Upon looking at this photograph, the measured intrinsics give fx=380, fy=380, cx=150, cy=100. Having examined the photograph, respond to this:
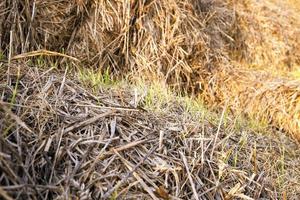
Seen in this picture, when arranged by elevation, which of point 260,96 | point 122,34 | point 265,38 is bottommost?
point 260,96

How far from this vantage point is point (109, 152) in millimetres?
1035

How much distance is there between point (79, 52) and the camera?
2.09m

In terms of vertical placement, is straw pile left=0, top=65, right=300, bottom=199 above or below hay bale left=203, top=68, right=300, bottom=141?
above

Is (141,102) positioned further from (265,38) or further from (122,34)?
(265,38)

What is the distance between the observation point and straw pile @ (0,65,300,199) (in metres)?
0.91

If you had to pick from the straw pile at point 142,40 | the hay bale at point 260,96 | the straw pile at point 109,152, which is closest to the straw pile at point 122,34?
the straw pile at point 142,40

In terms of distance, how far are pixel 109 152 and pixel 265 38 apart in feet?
7.79

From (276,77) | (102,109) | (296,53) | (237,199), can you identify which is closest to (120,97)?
(102,109)

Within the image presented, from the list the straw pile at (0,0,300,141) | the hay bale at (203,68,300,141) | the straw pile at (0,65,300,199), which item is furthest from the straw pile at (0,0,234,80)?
the straw pile at (0,65,300,199)

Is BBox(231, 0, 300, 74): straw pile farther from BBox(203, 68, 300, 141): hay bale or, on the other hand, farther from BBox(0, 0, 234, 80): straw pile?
BBox(0, 0, 234, 80): straw pile

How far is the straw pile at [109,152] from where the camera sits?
91 centimetres

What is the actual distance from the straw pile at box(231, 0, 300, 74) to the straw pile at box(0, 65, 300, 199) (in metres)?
1.56

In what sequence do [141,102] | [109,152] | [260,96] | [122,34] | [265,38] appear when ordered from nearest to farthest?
1. [109,152]
2. [141,102]
3. [122,34]
4. [260,96]
5. [265,38]

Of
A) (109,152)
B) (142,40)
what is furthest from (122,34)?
(109,152)
